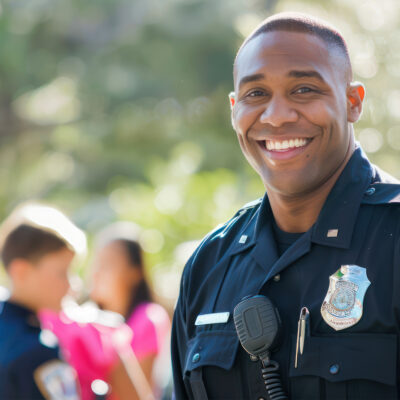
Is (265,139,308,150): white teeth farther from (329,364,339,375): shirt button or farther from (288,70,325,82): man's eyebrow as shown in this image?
(329,364,339,375): shirt button

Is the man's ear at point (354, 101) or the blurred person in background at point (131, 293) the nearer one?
the man's ear at point (354, 101)

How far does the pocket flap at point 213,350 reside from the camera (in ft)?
7.15

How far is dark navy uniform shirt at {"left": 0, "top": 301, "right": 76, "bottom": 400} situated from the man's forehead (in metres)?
1.69

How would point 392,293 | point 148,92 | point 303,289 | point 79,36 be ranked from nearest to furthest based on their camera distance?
point 392,293 → point 303,289 → point 148,92 → point 79,36

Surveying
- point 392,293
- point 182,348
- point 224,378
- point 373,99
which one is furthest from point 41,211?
point 373,99

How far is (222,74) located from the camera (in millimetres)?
12438

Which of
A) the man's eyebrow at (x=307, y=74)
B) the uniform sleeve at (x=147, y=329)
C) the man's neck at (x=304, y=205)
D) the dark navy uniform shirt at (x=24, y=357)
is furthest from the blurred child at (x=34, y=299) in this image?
the man's eyebrow at (x=307, y=74)

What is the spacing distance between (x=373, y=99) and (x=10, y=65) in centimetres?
806

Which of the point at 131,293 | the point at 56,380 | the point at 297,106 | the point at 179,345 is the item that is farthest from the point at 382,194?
the point at 131,293

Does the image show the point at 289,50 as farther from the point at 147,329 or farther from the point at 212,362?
the point at 147,329

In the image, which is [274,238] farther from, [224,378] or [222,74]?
[222,74]

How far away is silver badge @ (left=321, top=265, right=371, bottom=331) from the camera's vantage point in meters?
1.96

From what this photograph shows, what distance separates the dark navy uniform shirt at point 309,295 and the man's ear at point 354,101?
130 millimetres

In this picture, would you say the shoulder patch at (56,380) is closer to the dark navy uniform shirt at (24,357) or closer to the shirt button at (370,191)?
the dark navy uniform shirt at (24,357)
